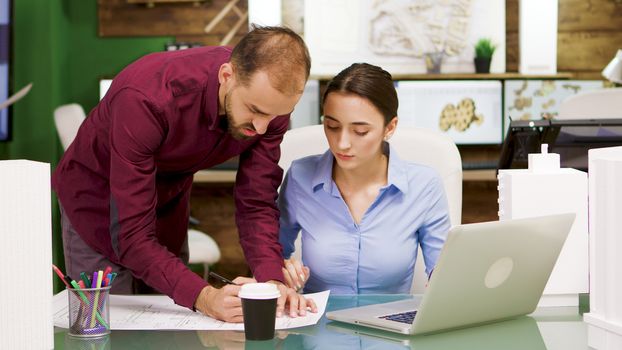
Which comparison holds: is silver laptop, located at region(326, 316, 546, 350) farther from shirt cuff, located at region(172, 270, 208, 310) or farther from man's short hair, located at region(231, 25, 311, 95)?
man's short hair, located at region(231, 25, 311, 95)

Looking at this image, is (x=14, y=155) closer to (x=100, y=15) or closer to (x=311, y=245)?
(x=100, y=15)

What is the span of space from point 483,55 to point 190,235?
1948mm

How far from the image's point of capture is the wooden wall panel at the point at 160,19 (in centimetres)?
514

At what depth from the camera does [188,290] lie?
5.16ft

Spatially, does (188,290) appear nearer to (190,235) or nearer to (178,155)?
(178,155)

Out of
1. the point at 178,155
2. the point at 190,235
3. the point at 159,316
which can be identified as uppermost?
the point at 178,155

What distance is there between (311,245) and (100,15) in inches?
143

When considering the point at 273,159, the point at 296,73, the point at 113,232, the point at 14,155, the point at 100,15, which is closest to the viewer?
the point at 296,73

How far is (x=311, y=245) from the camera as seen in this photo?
1.98m

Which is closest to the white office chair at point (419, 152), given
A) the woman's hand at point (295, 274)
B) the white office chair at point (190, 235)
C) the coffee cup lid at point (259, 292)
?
the woman's hand at point (295, 274)

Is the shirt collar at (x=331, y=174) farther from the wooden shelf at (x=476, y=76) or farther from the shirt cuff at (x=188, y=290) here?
the wooden shelf at (x=476, y=76)

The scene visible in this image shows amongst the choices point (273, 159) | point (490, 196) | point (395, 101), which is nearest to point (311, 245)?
point (273, 159)

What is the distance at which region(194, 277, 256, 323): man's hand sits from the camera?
147cm

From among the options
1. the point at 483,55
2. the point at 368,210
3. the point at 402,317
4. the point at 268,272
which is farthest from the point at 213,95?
the point at 483,55
